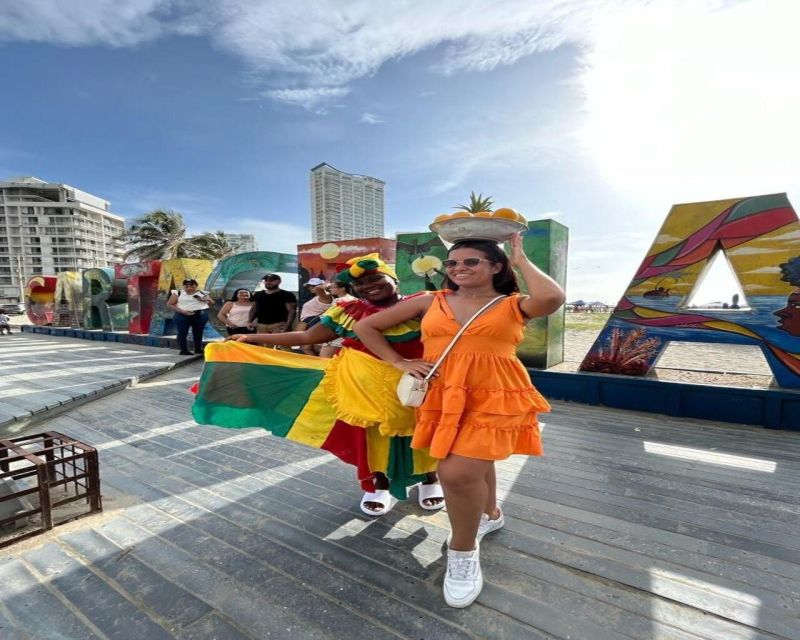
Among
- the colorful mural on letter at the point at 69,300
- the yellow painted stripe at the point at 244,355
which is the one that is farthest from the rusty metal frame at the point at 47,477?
the colorful mural on letter at the point at 69,300

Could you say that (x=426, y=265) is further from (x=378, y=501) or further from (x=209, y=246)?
(x=209, y=246)

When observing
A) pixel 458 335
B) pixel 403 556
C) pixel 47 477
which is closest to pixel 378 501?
pixel 403 556

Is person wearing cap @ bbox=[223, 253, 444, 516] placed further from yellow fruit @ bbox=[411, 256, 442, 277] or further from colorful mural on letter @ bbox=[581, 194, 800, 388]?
yellow fruit @ bbox=[411, 256, 442, 277]

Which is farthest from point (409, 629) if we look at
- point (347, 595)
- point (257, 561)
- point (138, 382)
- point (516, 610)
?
point (138, 382)

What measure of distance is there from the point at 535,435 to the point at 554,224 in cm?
449

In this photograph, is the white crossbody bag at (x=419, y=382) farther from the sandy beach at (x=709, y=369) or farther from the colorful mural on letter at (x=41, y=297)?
the colorful mural on letter at (x=41, y=297)

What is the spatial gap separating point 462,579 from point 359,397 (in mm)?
890

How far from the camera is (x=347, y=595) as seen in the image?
5.75ft

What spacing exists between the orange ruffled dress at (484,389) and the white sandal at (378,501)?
991mm

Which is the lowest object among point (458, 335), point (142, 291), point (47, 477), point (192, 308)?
point (47, 477)

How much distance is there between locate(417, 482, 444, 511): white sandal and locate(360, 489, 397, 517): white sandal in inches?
8.0

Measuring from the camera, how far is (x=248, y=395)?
2.46m

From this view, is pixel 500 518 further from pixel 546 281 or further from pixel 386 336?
pixel 546 281

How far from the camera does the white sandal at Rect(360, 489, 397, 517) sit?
7.87 feet
